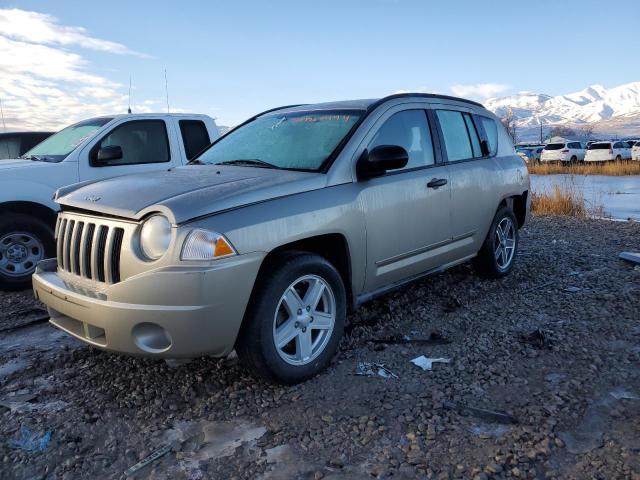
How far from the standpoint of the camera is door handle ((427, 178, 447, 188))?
4307 millimetres

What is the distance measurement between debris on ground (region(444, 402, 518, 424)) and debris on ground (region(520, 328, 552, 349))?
1087mm

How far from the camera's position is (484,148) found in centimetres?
534

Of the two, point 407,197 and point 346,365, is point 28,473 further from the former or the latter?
point 407,197

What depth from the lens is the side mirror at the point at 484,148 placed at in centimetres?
530

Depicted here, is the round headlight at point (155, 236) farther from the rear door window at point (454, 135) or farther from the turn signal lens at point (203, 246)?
the rear door window at point (454, 135)

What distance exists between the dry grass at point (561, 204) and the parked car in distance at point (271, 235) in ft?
22.6

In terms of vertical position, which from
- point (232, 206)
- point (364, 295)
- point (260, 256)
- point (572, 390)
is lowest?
point (572, 390)

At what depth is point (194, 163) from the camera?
14.8ft

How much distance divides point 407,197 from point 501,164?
6.18 feet

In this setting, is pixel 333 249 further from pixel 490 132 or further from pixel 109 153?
pixel 109 153

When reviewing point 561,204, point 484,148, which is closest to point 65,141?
point 484,148

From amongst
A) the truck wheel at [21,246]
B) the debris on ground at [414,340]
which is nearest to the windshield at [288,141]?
the debris on ground at [414,340]

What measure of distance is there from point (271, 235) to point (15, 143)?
825 cm

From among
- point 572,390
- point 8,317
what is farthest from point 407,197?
point 8,317
